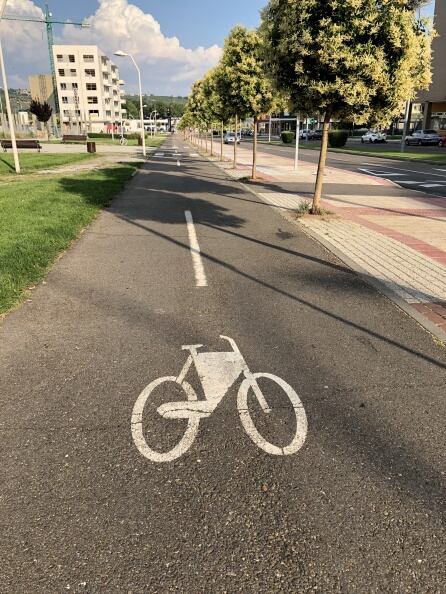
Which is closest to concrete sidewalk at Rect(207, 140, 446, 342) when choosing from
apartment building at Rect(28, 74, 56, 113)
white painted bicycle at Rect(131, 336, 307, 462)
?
white painted bicycle at Rect(131, 336, 307, 462)

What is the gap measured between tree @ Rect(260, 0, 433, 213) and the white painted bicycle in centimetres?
723

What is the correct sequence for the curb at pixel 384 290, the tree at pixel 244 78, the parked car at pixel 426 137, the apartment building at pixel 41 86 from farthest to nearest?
1. the apartment building at pixel 41 86
2. the parked car at pixel 426 137
3. the tree at pixel 244 78
4. the curb at pixel 384 290

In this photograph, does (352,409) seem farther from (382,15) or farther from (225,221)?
(382,15)

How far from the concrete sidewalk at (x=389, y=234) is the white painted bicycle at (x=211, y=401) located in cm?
222

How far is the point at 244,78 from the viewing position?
17.5 meters

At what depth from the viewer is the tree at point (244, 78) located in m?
17.5

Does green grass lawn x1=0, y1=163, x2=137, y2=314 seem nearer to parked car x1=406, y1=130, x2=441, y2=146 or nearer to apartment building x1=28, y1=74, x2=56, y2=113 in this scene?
parked car x1=406, y1=130, x2=441, y2=146

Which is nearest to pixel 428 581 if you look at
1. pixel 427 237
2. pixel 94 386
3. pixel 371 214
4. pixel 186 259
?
pixel 94 386

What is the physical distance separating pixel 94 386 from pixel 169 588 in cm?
190

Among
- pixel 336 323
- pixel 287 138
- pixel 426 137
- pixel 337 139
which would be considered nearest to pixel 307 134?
pixel 287 138

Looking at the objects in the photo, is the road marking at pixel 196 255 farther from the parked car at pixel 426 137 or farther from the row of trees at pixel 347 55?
the parked car at pixel 426 137

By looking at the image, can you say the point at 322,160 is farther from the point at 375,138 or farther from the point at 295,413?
the point at 375,138

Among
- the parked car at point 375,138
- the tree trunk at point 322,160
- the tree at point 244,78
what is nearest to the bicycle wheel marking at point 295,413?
the tree trunk at point 322,160

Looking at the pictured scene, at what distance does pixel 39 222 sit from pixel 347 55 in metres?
6.89
